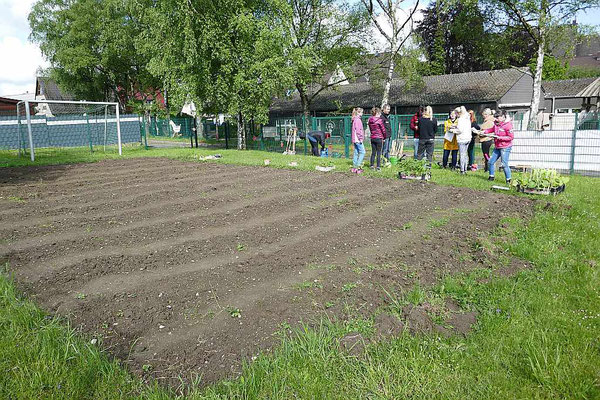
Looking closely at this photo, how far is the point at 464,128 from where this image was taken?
11625 mm

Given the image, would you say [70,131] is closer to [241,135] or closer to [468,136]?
[241,135]

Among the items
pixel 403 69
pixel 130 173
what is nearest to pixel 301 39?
pixel 403 69

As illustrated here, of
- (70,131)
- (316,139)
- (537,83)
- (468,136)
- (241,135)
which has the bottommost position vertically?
(316,139)

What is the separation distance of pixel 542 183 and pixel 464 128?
9.64 feet

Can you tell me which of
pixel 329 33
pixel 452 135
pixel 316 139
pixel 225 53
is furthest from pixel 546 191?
pixel 329 33

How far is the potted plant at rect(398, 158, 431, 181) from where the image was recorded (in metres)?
11.4

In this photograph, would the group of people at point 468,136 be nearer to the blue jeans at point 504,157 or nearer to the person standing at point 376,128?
the blue jeans at point 504,157

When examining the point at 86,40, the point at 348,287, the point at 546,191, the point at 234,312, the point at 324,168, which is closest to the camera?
the point at 234,312

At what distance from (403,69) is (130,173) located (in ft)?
62.9

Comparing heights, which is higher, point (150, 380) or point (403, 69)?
point (403, 69)

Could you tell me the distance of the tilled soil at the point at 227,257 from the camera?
3.73 m

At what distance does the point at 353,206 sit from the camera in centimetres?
830

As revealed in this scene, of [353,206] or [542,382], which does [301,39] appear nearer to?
[353,206]

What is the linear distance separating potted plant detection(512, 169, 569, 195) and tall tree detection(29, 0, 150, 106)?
1438 inches
